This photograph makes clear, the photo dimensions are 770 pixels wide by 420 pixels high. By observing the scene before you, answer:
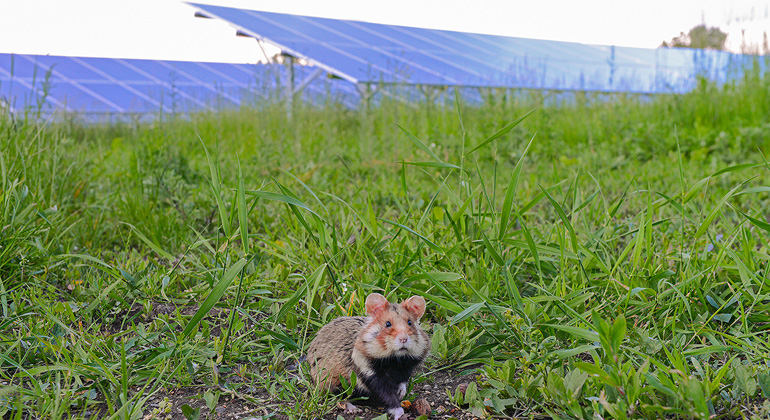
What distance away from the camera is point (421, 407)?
143 centimetres

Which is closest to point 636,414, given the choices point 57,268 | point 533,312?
point 533,312

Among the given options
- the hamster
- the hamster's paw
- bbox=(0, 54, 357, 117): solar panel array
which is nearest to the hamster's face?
the hamster

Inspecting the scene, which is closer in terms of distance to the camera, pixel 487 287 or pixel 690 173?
pixel 487 287

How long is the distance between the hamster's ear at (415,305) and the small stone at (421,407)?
0.73 feet

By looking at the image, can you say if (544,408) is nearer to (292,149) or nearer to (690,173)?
(690,173)

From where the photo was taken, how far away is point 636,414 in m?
1.30

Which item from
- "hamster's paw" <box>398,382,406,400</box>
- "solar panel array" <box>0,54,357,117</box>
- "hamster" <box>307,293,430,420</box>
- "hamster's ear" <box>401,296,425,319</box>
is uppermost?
"solar panel array" <box>0,54,357,117</box>

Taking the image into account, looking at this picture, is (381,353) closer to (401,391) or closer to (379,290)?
(401,391)

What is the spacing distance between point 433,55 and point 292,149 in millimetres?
9829

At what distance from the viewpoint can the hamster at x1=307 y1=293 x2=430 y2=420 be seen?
134 centimetres

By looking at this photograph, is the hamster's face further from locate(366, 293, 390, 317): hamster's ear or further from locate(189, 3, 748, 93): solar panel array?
locate(189, 3, 748, 93): solar panel array

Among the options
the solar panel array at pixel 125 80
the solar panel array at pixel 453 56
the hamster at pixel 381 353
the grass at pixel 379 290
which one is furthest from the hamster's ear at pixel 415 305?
the solar panel array at pixel 125 80

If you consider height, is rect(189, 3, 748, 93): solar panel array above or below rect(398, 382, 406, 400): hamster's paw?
above

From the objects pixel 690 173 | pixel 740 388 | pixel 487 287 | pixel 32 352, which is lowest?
pixel 32 352
